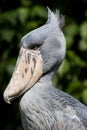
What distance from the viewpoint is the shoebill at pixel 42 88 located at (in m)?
1.80

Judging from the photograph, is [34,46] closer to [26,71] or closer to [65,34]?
[26,71]

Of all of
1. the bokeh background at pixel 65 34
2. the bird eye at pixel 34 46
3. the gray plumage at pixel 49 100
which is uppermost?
the bird eye at pixel 34 46

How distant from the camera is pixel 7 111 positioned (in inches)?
135

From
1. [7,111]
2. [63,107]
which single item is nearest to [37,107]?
[63,107]

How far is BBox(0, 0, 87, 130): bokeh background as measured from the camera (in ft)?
10.2

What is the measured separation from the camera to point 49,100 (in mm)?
1823

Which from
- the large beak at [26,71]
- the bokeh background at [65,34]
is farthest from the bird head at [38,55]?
the bokeh background at [65,34]

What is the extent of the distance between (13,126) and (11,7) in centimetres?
64

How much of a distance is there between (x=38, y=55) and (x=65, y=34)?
1288 mm

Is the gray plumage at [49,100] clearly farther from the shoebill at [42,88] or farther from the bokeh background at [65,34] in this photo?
the bokeh background at [65,34]

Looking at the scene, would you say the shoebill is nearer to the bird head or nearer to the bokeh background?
the bird head

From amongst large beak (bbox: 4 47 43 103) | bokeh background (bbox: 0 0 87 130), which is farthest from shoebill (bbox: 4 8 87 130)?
bokeh background (bbox: 0 0 87 130)

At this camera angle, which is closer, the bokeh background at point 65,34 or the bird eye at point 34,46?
the bird eye at point 34,46

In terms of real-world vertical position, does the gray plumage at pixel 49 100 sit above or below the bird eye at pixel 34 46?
below
